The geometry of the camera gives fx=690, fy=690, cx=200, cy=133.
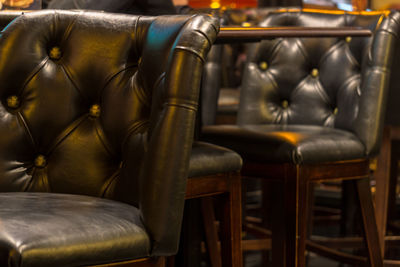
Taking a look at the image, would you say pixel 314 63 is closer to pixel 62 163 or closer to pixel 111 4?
pixel 111 4

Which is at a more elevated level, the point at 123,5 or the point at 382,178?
the point at 123,5

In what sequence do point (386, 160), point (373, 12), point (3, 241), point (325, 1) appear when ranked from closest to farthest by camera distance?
point (3, 241) < point (373, 12) < point (386, 160) < point (325, 1)

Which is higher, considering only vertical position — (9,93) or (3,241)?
(9,93)

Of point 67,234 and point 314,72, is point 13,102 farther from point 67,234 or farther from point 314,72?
point 314,72

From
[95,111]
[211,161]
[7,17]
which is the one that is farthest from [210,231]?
[7,17]

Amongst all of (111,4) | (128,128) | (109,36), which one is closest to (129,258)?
(128,128)

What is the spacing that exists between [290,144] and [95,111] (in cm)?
69

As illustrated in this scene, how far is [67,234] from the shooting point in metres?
0.99

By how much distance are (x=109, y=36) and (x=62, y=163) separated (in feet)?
0.84

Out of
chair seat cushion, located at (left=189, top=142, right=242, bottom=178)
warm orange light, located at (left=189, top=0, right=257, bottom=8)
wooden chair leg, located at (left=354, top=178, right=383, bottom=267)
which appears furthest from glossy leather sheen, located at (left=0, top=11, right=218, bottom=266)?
warm orange light, located at (left=189, top=0, right=257, bottom=8)

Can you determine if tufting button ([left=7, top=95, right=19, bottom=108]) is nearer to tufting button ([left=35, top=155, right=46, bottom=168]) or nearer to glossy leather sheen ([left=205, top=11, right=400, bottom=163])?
tufting button ([left=35, top=155, right=46, bottom=168])

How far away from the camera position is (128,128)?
125cm

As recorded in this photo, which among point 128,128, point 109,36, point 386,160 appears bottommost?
point 386,160

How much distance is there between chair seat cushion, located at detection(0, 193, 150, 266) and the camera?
0.96 metres
